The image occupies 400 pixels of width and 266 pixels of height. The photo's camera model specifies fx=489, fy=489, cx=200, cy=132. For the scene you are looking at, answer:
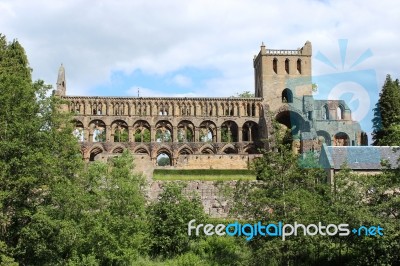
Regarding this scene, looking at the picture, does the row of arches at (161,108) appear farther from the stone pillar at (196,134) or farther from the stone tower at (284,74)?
the stone tower at (284,74)

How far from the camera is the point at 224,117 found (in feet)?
184

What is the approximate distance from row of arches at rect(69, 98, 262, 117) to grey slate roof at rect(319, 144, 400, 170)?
70.5ft

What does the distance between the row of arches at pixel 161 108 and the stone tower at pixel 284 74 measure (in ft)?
11.3

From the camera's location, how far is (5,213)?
75.3ft

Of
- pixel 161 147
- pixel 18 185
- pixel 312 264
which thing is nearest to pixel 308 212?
pixel 312 264

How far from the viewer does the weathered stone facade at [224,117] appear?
173 feet

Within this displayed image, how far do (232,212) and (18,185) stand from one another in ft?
32.3

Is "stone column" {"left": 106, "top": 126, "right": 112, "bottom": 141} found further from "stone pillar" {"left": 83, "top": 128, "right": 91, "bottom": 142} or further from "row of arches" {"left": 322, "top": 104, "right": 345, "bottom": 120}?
"row of arches" {"left": 322, "top": 104, "right": 345, "bottom": 120}

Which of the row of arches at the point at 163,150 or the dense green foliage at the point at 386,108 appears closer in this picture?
the dense green foliage at the point at 386,108

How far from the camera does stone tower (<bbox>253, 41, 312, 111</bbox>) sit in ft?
190

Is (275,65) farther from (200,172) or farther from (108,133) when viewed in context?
(200,172)

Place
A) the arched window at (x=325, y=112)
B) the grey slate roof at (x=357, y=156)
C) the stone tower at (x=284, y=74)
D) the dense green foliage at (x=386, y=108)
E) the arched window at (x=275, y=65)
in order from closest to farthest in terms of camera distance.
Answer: the grey slate roof at (x=357, y=156) < the dense green foliage at (x=386, y=108) < the stone tower at (x=284, y=74) < the arched window at (x=275, y=65) < the arched window at (x=325, y=112)

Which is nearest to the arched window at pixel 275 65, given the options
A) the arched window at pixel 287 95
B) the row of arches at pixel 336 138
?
the arched window at pixel 287 95

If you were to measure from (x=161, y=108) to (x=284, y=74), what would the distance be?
15.4m
